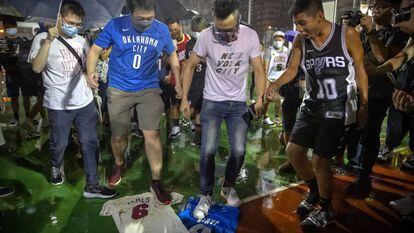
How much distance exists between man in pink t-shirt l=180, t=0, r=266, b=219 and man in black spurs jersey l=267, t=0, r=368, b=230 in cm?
55

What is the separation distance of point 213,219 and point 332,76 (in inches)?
78.7

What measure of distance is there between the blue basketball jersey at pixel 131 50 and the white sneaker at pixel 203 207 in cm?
155

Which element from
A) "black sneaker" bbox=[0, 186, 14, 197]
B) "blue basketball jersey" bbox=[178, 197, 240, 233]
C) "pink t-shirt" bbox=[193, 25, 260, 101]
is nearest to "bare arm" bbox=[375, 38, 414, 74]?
"pink t-shirt" bbox=[193, 25, 260, 101]

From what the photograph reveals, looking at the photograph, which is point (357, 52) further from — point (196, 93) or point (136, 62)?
point (196, 93)

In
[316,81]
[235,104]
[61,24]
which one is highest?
[61,24]

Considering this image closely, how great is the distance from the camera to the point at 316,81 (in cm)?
337

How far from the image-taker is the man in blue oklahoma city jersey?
151 inches

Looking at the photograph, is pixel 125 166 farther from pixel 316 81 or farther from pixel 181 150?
pixel 316 81

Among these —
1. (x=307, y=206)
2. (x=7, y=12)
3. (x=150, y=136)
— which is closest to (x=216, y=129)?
(x=150, y=136)

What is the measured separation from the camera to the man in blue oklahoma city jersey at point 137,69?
3.83 meters

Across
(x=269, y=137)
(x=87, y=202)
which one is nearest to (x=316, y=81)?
(x=87, y=202)

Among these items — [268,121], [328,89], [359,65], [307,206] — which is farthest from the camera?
[268,121]

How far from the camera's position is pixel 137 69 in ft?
12.9

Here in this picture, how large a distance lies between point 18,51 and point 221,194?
5701 mm
